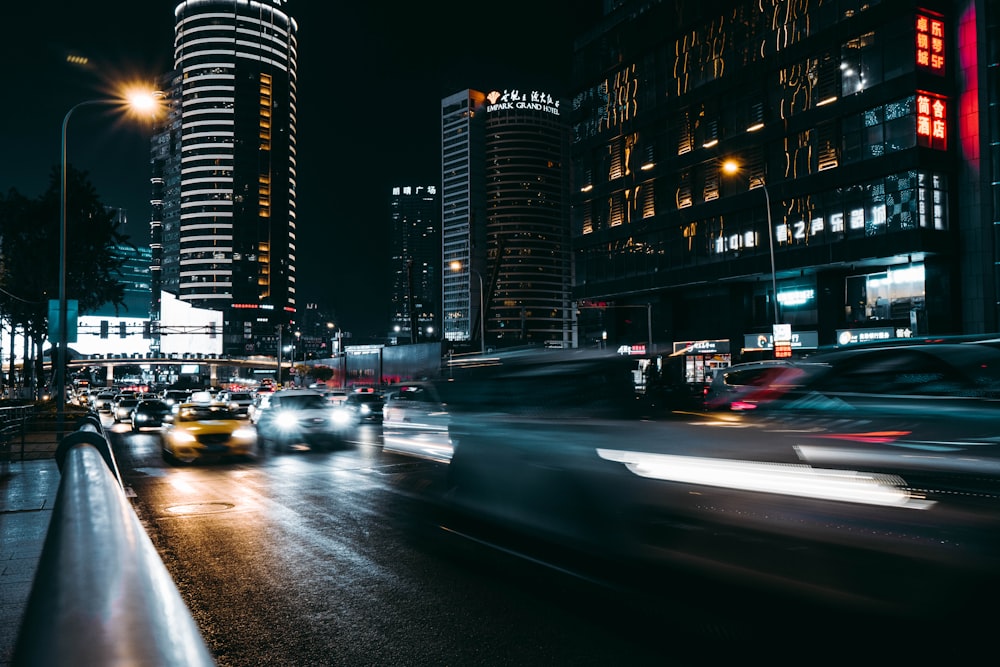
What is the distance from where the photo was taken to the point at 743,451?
586 centimetres

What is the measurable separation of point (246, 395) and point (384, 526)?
3139 cm

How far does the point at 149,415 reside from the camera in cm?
3359

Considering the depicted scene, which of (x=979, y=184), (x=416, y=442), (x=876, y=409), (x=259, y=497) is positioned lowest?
(x=259, y=497)

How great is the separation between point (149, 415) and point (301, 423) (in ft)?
53.0

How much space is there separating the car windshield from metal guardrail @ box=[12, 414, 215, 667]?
19034mm

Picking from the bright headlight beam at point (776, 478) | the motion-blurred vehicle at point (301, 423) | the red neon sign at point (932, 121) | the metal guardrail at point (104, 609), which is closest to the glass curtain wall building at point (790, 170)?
the red neon sign at point (932, 121)

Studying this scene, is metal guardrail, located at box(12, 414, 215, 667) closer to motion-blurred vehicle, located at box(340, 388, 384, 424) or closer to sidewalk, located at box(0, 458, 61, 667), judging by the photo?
sidewalk, located at box(0, 458, 61, 667)

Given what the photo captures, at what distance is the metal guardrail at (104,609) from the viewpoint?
1044 mm

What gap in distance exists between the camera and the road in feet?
16.6

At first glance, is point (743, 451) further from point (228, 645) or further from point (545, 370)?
point (228, 645)

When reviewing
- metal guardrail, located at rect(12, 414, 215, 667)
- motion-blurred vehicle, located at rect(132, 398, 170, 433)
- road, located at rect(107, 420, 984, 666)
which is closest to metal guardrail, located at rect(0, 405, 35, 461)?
road, located at rect(107, 420, 984, 666)

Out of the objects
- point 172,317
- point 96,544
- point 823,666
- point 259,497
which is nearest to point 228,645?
point 823,666

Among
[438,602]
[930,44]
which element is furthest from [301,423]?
[930,44]

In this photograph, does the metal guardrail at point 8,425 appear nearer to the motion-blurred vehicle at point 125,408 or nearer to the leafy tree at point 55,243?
the leafy tree at point 55,243
